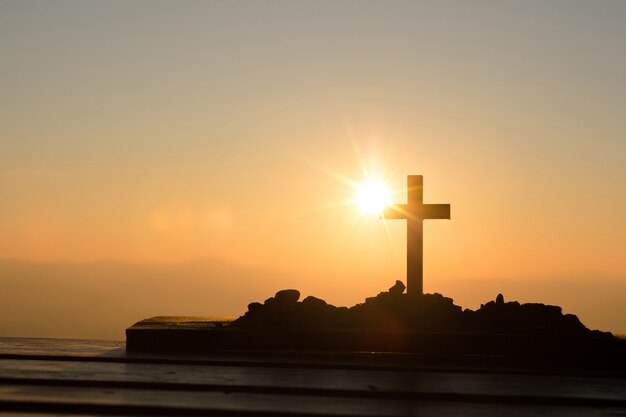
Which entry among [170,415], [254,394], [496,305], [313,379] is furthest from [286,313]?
[170,415]

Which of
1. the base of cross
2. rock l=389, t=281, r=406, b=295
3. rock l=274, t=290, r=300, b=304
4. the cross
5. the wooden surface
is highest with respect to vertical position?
the cross

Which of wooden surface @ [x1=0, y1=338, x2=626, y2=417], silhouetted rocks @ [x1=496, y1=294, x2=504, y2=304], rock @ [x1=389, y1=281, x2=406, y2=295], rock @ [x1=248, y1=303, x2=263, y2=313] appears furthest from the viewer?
rock @ [x1=389, y1=281, x2=406, y2=295]

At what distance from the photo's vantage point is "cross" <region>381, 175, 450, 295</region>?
59.7 ft

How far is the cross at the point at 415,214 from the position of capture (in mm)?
18203

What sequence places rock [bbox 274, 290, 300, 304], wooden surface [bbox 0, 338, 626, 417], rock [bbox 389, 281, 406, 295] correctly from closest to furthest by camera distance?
1. wooden surface [bbox 0, 338, 626, 417]
2. rock [bbox 274, 290, 300, 304]
3. rock [bbox 389, 281, 406, 295]

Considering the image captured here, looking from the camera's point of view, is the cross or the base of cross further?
the cross

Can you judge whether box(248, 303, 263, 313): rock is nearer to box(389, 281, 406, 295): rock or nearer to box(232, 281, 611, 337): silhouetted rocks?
box(232, 281, 611, 337): silhouetted rocks

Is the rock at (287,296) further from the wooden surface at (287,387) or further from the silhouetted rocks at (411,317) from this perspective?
the wooden surface at (287,387)

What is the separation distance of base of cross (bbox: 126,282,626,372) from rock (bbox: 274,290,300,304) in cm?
2

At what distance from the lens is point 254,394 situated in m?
10.4

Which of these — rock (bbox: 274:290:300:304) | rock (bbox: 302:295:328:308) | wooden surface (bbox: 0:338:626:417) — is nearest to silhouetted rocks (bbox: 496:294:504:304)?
wooden surface (bbox: 0:338:626:417)

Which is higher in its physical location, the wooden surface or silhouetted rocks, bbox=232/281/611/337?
silhouetted rocks, bbox=232/281/611/337

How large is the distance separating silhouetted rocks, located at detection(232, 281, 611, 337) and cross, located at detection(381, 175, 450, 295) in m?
1.33

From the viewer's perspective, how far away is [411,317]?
1622cm
